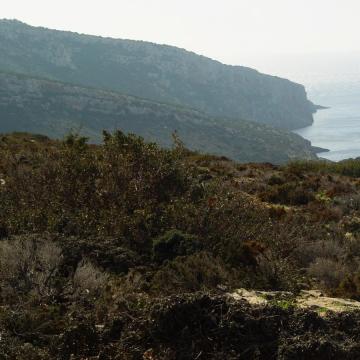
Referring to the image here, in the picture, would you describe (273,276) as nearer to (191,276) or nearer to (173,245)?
(191,276)

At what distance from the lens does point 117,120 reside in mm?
117125

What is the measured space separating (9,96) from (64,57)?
73.7 m

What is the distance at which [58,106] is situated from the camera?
113438 millimetres

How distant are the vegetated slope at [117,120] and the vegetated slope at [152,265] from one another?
94173 mm

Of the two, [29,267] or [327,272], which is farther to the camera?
[327,272]

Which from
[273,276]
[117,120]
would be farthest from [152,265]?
[117,120]

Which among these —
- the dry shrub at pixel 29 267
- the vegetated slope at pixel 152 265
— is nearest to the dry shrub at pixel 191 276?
the vegetated slope at pixel 152 265

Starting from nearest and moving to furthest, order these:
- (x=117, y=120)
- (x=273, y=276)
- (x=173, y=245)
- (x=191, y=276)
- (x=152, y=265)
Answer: (x=191, y=276)
(x=273, y=276)
(x=152, y=265)
(x=173, y=245)
(x=117, y=120)

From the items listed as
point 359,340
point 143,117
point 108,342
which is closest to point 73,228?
point 108,342

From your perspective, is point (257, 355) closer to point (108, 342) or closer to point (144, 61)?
point (108, 342)

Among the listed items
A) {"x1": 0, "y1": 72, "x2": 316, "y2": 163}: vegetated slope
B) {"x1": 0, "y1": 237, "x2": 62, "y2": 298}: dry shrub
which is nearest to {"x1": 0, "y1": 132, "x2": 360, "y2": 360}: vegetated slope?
{"x1": 0, "y1": 237, "x2": 62, "y2": 298}: dry shrub

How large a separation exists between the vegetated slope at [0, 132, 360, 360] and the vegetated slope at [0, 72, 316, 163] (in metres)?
94.2

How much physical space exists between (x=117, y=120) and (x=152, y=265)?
113m

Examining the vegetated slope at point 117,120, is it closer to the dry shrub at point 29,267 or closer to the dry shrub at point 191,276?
the dry shrub at point 29,267
